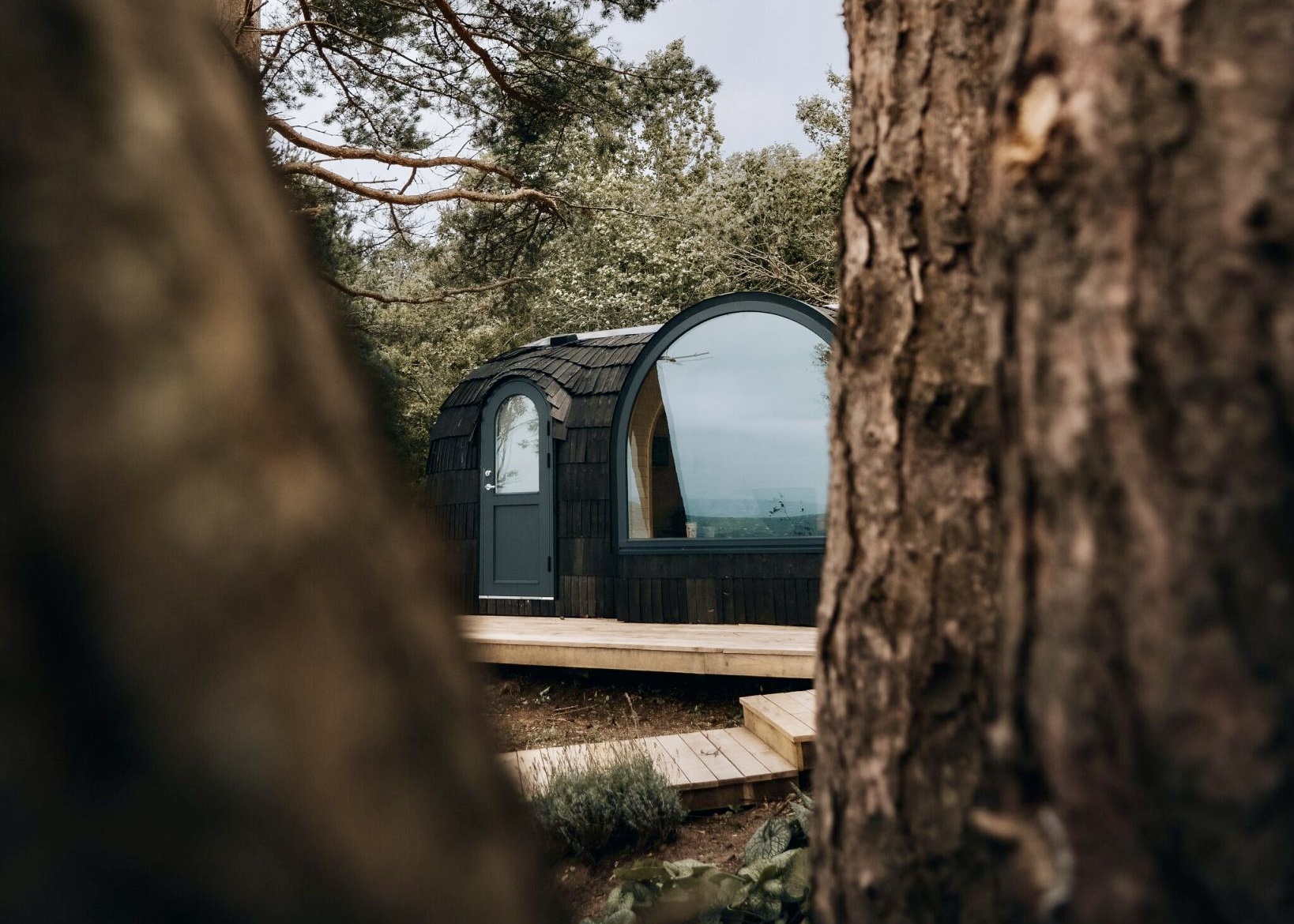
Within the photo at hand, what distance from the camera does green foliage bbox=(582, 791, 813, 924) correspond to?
88.3 inches

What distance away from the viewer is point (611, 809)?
3287 millimetres

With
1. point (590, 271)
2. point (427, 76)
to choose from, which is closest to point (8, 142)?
point (427, 76)

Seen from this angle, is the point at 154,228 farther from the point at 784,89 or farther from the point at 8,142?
the point at 784,89

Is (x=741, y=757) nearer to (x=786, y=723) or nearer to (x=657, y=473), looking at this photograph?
(x=786, y=723)

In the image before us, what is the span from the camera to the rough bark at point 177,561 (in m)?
0.29

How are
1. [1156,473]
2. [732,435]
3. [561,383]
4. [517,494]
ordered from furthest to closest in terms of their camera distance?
[517,494], [561,383], [732,435], [1156,473]

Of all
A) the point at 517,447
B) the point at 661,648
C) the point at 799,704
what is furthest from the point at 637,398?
the point at 799,704

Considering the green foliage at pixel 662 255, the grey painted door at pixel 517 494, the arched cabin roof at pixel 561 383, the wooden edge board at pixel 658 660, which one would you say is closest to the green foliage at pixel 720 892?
the wooden edge board at pixel 658 660

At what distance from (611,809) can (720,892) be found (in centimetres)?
105

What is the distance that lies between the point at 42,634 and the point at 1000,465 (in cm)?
62

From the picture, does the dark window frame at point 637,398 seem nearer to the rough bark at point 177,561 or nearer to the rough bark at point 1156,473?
the rough bark at point 1156,473

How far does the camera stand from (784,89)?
2117 cm

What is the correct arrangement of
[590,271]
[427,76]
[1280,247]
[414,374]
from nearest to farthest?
[1280,247] < [427,76] < [414,374] < [590,271]

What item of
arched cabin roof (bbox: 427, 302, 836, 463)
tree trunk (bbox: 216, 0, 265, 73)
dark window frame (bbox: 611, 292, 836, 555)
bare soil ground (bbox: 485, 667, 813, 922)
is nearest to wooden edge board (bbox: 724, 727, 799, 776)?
bare soil ground (bbox: 485, 667, 813, 922)
